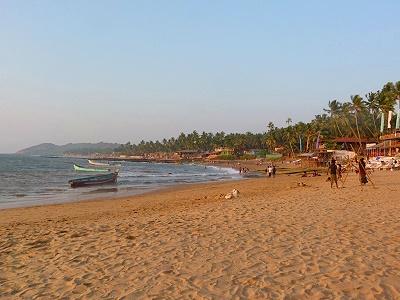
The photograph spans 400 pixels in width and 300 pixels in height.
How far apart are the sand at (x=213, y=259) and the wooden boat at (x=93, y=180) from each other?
27611 mm

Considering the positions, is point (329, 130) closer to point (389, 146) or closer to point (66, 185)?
point (389, 146)

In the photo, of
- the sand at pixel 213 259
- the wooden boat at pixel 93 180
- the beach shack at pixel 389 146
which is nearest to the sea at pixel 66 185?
the wooden boat at pixel 93 180

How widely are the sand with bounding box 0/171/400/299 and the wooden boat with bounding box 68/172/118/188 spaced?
2761cm

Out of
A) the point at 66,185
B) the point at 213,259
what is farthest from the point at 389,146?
the point at 213,259

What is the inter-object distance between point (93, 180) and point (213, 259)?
118 feet

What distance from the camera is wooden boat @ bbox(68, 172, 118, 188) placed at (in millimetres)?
37906

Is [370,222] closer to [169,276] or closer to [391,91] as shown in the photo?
[169,276]

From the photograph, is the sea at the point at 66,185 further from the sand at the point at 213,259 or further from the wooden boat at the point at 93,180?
the sand at the point at 213,259

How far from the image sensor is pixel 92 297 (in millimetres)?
5281

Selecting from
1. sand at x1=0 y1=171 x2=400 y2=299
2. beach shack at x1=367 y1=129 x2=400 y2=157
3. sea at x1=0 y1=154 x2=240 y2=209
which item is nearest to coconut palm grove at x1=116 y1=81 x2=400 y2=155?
beach shack at x1=367 y1=129 x2=400 y2=157

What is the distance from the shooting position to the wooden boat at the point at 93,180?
124 feet

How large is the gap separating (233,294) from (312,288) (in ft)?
3.57

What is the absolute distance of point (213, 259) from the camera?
6.88m

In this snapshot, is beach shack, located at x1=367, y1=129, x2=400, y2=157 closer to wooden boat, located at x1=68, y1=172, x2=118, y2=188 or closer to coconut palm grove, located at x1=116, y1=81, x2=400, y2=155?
coconut palm grove, located at x1=116, y1=81, x2=400, y2=155
